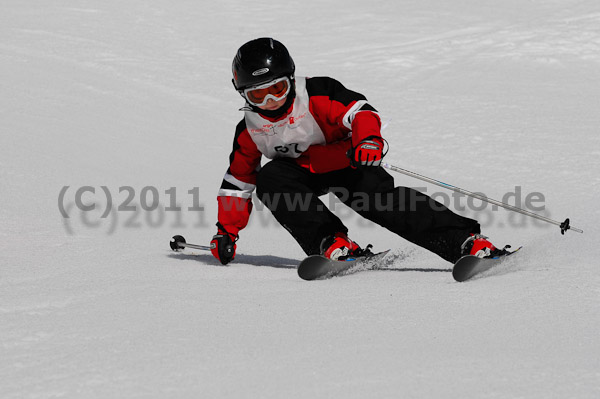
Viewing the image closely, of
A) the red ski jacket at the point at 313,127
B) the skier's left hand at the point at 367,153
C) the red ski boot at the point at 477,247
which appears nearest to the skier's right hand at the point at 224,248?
the red ski jacket at the point at 313,127

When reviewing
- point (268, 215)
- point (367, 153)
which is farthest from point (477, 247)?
point (268, 215)

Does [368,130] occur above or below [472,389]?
above

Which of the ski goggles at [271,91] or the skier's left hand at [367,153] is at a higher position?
the ski goggles at [271,91]

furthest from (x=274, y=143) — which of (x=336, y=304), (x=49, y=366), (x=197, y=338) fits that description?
(x=49, y=366)

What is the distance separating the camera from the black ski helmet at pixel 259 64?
3.82 meters

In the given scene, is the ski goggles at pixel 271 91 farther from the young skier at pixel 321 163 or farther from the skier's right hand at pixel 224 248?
the skier's right hand at pixel 224 248

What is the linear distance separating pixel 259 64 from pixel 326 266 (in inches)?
41.7

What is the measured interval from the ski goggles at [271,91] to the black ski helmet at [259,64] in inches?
1.0

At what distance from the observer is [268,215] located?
6227mm

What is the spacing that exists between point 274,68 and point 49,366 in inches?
78.6

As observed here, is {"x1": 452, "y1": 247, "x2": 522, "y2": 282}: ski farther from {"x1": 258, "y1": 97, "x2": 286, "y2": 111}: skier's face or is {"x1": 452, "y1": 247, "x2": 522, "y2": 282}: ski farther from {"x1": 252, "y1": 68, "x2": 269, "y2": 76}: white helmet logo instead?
{"x1": 252, "y1": 68, "x2": 269, "y2": 76}: white helmet logo

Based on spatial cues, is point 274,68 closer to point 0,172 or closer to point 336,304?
point 336,304

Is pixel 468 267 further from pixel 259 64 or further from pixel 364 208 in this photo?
pixel 259 64

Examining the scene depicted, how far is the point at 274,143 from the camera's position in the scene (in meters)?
4.06
